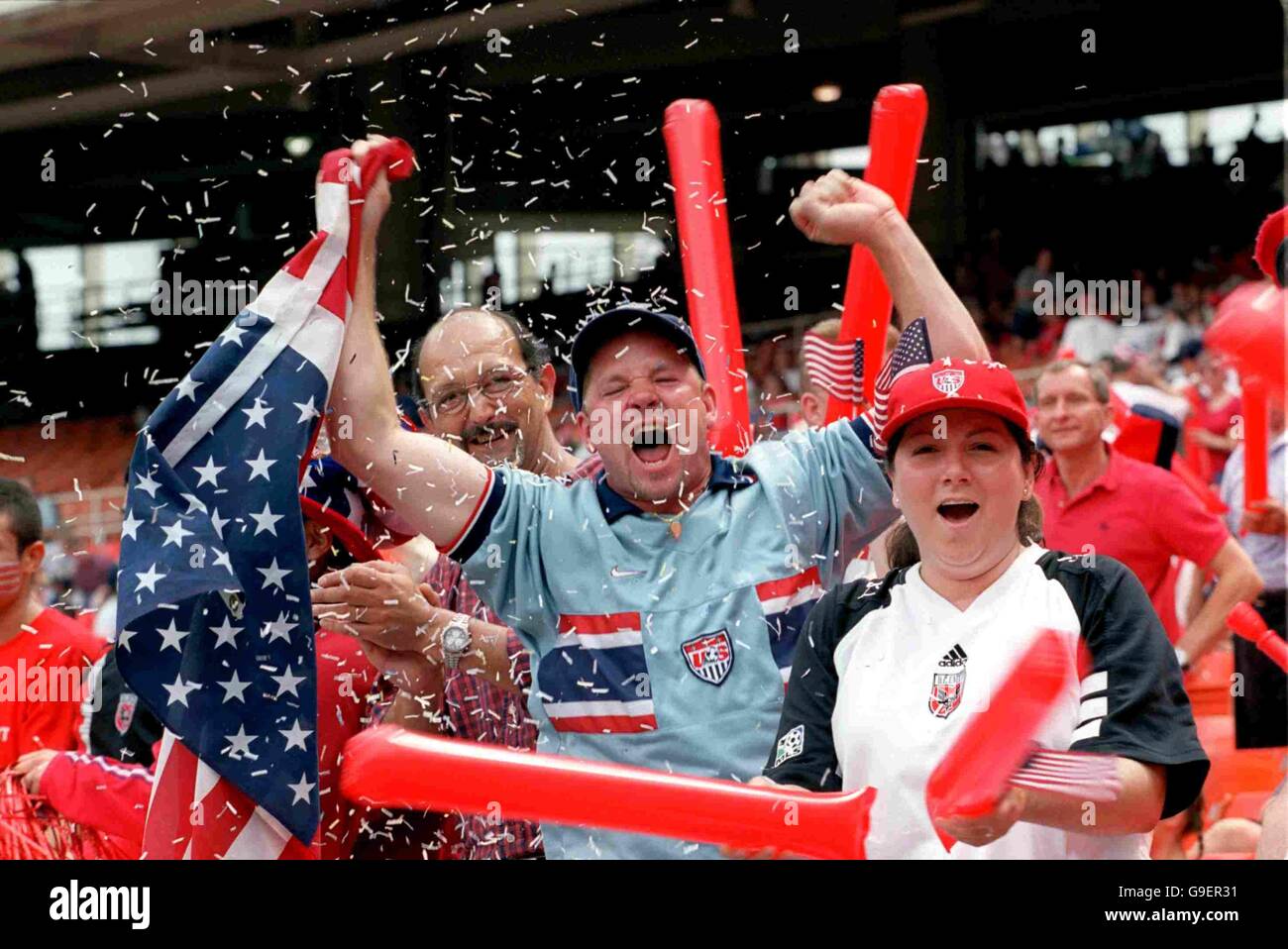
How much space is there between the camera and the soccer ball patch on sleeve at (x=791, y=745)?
7.21 feet

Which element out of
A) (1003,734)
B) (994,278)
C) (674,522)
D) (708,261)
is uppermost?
(994,278)

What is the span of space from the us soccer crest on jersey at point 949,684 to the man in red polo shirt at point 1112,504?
2.51 metres

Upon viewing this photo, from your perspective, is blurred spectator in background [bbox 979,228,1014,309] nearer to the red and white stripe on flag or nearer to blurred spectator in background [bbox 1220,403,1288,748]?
blurred spectator in background [bbox 1220,403,1288,748]

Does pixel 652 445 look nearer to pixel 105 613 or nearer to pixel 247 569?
pixel 247 569

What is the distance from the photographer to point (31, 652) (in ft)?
12.5

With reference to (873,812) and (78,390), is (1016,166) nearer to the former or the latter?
(78,390)

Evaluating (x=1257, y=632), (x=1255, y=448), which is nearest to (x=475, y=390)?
(x=1257, y=632)

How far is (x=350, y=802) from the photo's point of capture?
3.01m

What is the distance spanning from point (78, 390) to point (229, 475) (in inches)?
536

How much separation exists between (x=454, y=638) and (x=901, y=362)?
0.84 m

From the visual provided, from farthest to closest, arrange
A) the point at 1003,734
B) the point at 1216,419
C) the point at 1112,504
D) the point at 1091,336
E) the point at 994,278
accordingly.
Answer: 1. the point at 994,278
2. the point at 1091,336
3. the point at 1216,419
4. the point at 1112,504
5. the point at 1003,734

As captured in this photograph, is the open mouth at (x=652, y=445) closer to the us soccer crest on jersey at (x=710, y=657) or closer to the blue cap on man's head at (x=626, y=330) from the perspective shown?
the blue cap on man's head at (x=626, y=330)

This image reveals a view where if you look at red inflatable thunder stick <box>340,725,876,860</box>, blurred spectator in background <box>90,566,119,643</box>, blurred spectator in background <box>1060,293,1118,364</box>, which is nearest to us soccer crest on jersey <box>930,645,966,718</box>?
red inflatable thunder stick <box>340,725,876,860</box>
